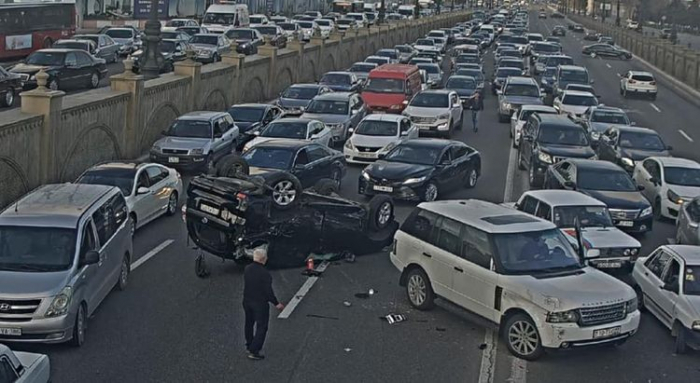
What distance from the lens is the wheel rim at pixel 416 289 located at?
50.1 feet

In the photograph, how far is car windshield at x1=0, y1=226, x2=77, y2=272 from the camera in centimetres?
1359

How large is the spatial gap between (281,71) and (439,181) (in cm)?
2221

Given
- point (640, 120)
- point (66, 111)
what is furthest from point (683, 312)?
point (640, 120)

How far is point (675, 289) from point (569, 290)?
215 centimetres

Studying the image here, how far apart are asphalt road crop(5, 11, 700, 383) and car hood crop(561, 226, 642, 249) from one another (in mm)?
2230

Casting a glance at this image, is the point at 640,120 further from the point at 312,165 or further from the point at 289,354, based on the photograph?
the point at 289,354

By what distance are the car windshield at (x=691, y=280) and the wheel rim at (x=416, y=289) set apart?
376 cm

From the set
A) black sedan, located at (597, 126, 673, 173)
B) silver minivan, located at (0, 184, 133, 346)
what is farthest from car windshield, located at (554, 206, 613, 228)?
black sedan, located at (597, 126, 673, 173)

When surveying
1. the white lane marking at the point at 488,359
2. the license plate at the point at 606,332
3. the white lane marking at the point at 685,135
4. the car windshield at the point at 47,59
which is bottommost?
the white lane marking at the point at 488,359

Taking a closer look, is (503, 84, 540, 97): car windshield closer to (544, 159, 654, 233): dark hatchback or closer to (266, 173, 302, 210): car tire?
(544, 159, 654, 233): dark hatchback

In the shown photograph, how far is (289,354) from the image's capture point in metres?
13.4

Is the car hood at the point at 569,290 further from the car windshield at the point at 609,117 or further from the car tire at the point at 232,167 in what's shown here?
the car windshield at the point at 609,117

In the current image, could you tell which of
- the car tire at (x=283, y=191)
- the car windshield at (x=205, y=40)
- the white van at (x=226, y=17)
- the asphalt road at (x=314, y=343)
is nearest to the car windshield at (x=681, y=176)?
the asphalt road at (x=314, y=343)

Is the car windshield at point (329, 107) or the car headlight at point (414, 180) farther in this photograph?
the car windshield at point (329, 107)
